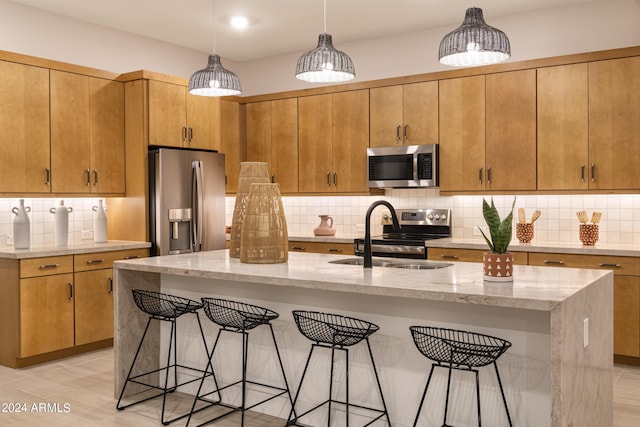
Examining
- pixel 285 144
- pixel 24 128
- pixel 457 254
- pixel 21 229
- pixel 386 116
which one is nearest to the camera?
pixel 21 229

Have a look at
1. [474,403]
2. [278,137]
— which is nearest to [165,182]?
[278,137]

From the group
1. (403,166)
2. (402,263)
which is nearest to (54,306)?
(402,263)

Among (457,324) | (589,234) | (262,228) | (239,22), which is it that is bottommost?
(457,324)

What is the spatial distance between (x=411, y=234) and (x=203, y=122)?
2.37 metres

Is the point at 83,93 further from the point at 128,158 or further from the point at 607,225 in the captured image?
the point at 607,225

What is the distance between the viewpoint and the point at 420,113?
566 centimetres

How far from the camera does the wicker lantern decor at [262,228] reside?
3.53m

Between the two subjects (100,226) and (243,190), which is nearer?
(243,190)

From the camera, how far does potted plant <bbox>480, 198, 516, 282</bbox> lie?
2.67 metres

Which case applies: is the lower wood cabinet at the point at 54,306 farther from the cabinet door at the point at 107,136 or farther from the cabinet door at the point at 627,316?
the cabinet door at the point at 627,316

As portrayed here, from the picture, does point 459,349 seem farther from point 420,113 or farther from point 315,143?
point 315,143

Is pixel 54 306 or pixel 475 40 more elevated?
pixel 475 40

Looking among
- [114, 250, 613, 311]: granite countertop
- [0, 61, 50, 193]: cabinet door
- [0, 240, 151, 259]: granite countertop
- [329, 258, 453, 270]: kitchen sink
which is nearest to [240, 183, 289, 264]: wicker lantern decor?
[114, 250, 613, 311]: granite countertop

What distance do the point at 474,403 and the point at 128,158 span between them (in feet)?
13.0
